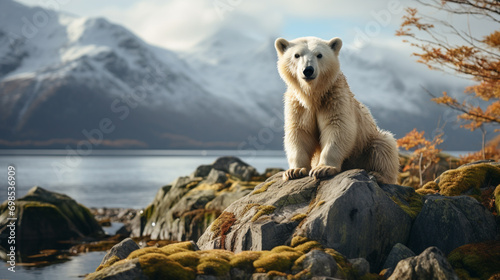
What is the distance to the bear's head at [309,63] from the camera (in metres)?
8.83

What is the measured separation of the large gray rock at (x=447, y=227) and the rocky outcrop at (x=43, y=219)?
643 inches

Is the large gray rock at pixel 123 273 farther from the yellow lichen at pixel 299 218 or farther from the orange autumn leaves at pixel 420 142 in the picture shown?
the orange autumn leaves at pixel 420 142

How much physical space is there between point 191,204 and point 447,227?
42.8 feet

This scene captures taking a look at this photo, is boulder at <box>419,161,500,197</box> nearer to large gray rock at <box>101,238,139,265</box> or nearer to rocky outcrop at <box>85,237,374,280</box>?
rocky outcrop at <box>85,237,374,280</box>

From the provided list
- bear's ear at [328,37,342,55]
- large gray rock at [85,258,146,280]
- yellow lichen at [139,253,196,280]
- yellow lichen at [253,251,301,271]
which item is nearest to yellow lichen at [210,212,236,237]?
→ yellow lichen at [253,251,301,271]

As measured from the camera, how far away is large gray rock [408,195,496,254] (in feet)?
29.6

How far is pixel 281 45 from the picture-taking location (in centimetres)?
977

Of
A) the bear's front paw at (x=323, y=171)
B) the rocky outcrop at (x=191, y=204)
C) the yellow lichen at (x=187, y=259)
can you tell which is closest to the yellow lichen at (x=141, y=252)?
the yellow lichen at (x=187, y=259)

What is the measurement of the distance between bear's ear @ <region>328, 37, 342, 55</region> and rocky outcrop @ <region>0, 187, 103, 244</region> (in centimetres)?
1587

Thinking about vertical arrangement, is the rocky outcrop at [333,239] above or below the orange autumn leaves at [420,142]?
below

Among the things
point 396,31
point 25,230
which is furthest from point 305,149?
point 25,230

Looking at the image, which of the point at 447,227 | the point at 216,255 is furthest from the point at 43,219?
the point at 447,227

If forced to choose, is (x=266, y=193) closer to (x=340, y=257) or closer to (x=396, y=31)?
(x=340, y=257)

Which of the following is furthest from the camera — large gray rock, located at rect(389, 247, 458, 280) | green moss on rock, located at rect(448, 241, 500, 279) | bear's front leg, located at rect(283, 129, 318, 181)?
bear's front leg, located at rect(283, 129, 318, 181)
